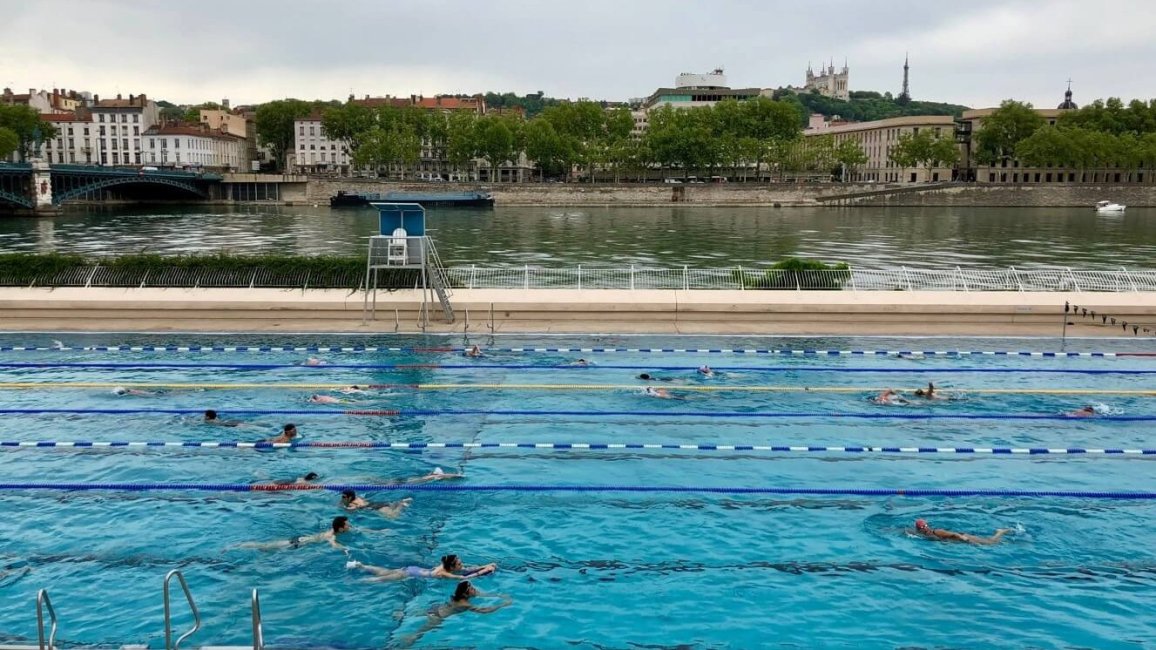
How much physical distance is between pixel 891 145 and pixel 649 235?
116012mm

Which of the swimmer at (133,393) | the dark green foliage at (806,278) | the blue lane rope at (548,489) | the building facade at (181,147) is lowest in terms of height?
the blue lane rope at (548,489)

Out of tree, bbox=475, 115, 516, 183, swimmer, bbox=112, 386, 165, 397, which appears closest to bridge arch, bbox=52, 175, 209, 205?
tree, bbox=475, 115, 516, 183

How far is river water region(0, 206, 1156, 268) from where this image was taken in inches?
2443

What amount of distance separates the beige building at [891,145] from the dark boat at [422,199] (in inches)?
2989

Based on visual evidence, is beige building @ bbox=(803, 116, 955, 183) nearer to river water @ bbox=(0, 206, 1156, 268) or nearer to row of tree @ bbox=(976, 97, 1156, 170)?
row of tree @ bbox=(976, 97, 1156, 170)

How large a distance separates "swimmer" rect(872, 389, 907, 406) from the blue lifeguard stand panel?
14258 millimetres

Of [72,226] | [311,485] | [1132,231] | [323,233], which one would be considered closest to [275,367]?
[311,485]

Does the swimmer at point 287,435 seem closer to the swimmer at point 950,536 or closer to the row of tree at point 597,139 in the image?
the swimmer at point 950,536

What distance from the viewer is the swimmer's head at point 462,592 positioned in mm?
11602

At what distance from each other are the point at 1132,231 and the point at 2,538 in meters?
95.7

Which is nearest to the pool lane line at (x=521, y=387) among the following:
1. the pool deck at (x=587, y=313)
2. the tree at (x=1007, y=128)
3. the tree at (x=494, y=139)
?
the pool deck at (x=587, y=313)

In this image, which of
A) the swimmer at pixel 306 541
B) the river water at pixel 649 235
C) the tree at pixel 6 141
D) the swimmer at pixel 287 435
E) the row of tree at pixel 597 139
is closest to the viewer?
the swimmer at pixel 306 541

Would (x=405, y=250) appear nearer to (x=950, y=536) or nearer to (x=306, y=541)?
(x=306, y=541)

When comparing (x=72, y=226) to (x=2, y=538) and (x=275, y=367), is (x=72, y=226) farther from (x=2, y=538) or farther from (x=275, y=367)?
(x=2, y=538)
